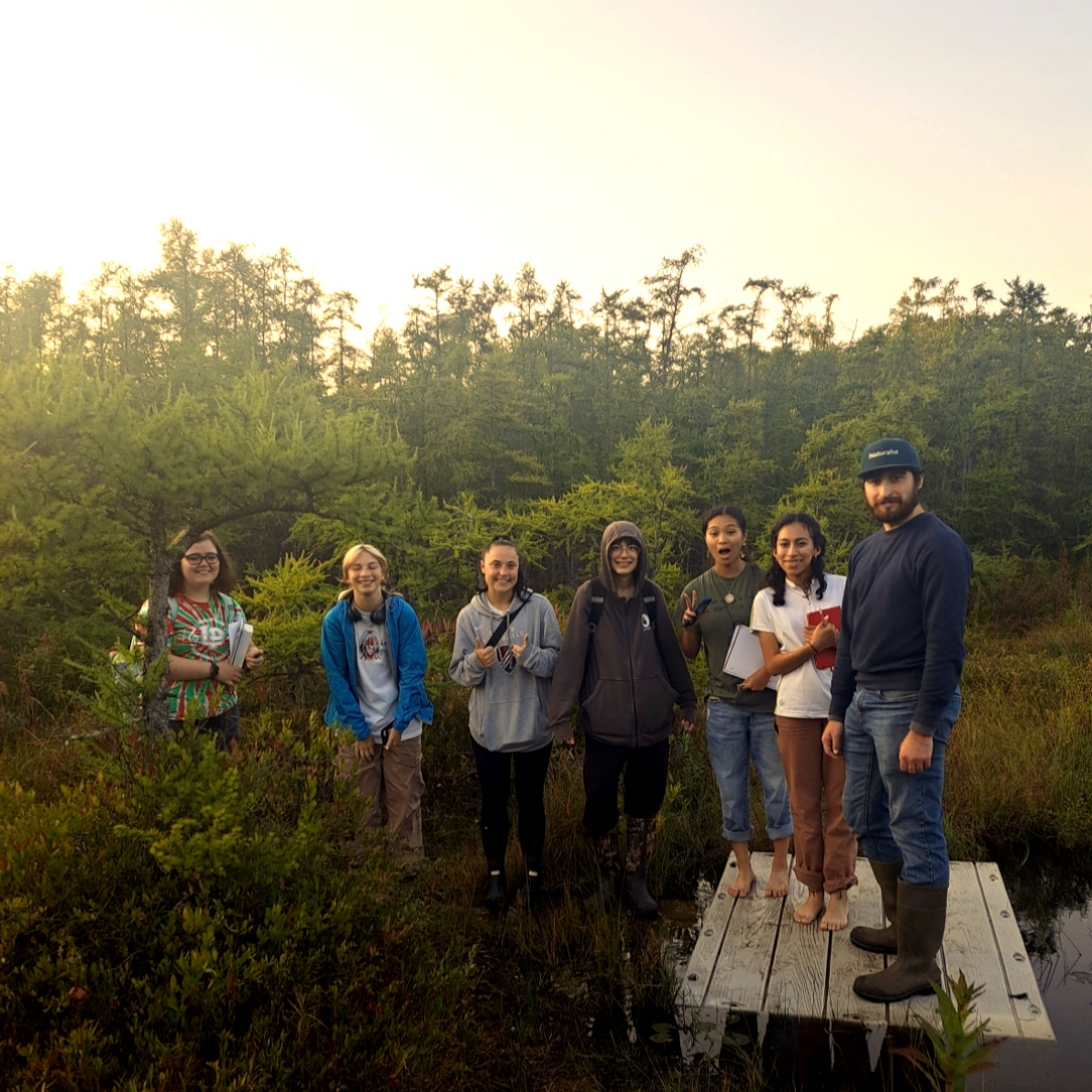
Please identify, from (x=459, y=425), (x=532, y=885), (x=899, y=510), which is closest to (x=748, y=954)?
(x=532, y=885)

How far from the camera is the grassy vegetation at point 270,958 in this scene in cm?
213

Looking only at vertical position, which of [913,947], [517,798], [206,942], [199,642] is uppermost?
[199,642]

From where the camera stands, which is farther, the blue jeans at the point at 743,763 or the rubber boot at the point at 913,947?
the blue jeans at the point at 743,763

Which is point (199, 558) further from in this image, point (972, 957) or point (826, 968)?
point (972, 957)

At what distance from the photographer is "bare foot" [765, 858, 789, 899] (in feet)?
13.2

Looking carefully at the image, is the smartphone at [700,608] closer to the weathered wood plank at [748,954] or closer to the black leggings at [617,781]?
the black leggings at [617,781]

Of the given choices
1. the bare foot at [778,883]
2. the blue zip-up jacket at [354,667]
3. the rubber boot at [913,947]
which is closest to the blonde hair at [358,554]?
the blue zip-up jacket at [354,667]

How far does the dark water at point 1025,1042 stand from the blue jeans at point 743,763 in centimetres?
63

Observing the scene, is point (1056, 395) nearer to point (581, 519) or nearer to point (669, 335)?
point (669, 335)

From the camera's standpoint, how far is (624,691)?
12.8 feet

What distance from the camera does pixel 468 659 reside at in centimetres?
402

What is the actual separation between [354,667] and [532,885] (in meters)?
1.53

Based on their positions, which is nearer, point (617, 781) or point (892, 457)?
point (892, 457)

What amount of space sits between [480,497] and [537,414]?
110 inches
